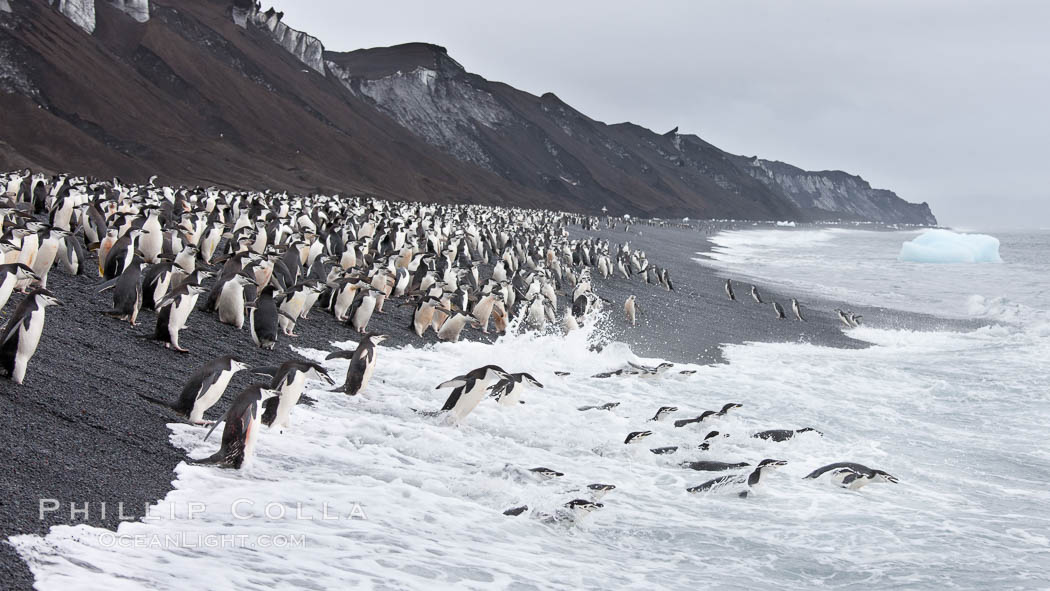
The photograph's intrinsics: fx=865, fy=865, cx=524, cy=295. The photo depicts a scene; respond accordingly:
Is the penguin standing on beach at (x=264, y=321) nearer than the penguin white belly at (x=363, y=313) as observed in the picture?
Yes

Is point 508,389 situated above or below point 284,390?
below

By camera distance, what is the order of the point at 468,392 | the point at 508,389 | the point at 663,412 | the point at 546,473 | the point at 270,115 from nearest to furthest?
the point at 546,473 → the point at 468,392 → the point at 508,389 → the point at 663,412 → the point at 270,115

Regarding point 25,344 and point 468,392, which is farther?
point 468,392

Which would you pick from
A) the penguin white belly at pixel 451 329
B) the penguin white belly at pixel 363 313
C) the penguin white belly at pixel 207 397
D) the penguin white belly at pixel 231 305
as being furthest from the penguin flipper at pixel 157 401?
the penguin white belly at pixel 451 329

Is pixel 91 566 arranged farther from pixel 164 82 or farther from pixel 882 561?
pixel 164 82

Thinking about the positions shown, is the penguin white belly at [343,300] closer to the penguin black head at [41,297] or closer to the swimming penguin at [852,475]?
the penguin black head at [41,297]

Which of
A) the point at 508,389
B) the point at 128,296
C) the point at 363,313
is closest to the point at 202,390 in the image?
the point at 128,296

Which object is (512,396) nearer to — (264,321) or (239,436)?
(264,321)

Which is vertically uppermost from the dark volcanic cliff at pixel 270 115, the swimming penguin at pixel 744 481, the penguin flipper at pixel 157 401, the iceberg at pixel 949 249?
the dark volcanic cliff at pixel 270 115

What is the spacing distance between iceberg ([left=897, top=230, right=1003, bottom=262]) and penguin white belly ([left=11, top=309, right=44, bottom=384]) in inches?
1591

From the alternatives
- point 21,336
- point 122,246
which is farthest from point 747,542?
point 122,246

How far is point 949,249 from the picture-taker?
1583 inches

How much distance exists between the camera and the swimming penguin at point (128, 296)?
757 centimetres

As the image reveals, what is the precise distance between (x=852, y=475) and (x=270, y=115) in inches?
2269
